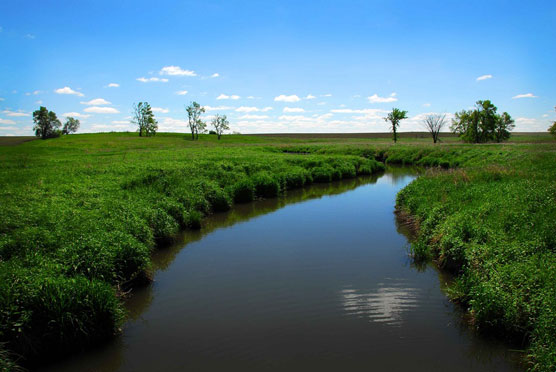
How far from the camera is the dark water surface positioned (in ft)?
19.1

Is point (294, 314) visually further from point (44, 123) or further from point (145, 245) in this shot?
point (44, 123)

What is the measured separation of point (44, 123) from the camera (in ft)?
237

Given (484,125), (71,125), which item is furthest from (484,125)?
(71,125)

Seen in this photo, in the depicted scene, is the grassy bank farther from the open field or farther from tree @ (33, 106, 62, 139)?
tree @ (33, 106, 62, 139)

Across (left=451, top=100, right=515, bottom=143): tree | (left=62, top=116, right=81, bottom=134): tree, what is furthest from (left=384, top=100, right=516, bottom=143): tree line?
(left=62, top=116, right=81, bottom=134): tree

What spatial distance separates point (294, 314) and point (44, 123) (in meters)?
84.1

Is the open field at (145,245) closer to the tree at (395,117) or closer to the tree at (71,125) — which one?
the tree at (395,117)

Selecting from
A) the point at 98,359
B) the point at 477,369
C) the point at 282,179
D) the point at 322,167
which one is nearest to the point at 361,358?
the point at 477,369

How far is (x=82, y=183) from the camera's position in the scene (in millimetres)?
15094

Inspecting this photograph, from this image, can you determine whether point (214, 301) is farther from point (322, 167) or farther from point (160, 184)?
point (322, 167)

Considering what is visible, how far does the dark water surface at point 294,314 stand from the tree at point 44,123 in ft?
253

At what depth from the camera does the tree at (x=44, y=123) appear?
71.6m

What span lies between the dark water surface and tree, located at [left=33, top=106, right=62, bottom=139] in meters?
77.3

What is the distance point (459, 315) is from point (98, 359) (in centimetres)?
721
